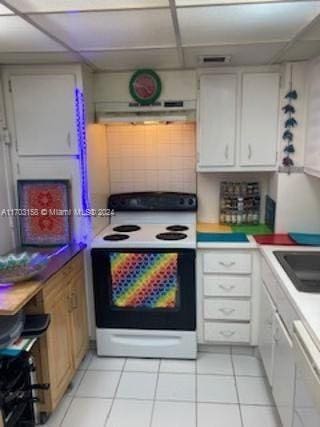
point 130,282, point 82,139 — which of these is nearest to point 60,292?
point 130,282

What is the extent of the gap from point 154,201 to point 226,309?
1067 millimetres

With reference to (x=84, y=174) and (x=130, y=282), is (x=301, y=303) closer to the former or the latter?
(x=130, y=282)

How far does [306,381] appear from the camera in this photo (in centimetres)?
138

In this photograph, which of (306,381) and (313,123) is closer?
(306,381)

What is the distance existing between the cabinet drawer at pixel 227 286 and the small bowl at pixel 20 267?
1.19 meters

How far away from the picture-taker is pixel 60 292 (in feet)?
7.39

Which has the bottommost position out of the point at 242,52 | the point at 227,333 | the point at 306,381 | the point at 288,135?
the point at 227,333

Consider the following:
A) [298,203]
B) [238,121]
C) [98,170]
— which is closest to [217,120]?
[238,121]

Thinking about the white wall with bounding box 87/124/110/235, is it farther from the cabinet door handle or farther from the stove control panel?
the cabinet door handle

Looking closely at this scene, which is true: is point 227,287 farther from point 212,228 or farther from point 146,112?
point 146,112

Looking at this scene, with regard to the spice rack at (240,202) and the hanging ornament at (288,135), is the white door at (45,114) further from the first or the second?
the hanging ornament at (288,135)

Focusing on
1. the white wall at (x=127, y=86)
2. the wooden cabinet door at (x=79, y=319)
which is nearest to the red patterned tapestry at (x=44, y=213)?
the wooden cabinet door at (x=79, y=319)

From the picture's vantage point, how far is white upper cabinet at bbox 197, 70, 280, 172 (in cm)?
266

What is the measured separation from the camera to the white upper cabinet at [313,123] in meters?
2.31
